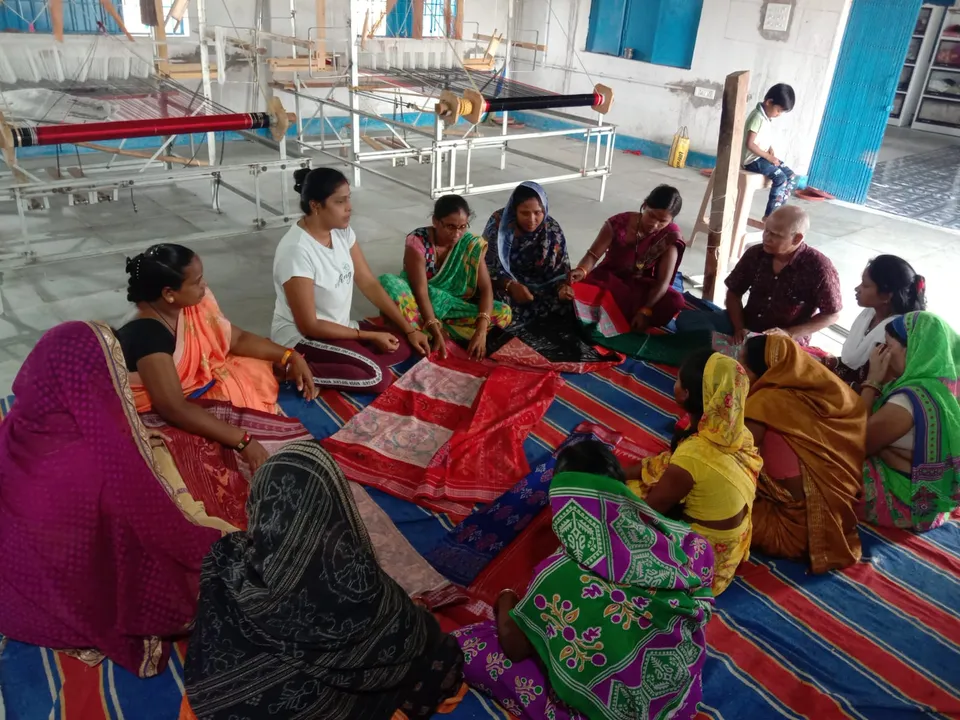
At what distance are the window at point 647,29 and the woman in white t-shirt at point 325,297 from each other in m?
6.03

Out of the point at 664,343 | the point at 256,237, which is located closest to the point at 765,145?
the point at 664,343

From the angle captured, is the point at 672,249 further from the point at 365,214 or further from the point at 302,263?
the point at 365,214

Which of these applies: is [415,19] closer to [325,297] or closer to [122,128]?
[122,128]

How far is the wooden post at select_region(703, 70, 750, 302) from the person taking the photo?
11.1ft

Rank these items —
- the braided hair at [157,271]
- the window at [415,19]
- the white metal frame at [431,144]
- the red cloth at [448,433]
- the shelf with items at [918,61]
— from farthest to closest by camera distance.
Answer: the shelf with items at [918,61] < the window at [415,19] < the white metal frame at [431,144] < the red cloth at [448,433] < the braided hair at [157,271]

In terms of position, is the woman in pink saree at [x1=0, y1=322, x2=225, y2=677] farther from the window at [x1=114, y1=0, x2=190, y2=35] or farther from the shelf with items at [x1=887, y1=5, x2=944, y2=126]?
the shelf with items at [x1=887, y1=5, x2=944, y2=126]

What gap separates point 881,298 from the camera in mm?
2695

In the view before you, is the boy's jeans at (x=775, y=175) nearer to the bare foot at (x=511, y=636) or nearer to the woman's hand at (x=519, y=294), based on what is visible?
the woman's hand at (x=519, y=294)

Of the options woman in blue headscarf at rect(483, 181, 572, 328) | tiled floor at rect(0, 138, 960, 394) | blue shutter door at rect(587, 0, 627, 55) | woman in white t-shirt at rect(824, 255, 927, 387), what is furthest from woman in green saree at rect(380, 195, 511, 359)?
blue shutter door at rect(587, 0, 627, 55)

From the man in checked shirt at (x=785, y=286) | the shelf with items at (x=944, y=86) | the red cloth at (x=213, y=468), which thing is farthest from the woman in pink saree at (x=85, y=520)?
the shelf with items at (x=944, y=86)

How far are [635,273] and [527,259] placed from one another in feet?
1.78

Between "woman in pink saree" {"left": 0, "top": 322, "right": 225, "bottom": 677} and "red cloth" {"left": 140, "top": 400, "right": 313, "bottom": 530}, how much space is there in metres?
0.31

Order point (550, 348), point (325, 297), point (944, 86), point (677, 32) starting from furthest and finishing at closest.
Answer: point (944, 86)
point (677, 32)
point (550, 348)
point (325, 297)

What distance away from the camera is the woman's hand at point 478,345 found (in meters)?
3.26
